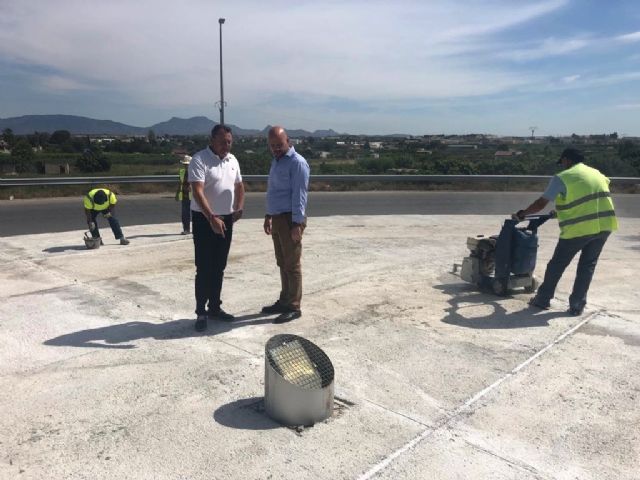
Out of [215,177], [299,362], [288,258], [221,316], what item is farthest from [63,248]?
[299,362]

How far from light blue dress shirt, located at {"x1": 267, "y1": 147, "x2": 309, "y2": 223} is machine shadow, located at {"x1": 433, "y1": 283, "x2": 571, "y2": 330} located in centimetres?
184

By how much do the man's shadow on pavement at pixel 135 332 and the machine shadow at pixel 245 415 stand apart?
136 cm

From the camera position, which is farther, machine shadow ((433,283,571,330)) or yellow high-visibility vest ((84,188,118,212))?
yellow high-visibility vest ((84,188,118,212))

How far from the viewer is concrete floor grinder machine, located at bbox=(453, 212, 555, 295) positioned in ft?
20.2

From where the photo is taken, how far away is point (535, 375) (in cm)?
432

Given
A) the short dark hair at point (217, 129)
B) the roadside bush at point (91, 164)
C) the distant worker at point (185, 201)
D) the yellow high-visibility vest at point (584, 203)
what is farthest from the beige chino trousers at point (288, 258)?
the roadside bush at point (91, 164)

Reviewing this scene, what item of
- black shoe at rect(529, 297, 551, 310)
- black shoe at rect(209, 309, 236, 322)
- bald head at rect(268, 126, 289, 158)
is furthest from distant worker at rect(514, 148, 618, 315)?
black shoe at rect(209, 309, 236, 322)

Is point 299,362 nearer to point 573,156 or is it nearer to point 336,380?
point 336,380

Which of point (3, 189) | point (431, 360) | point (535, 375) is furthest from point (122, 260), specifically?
point (3, 189)

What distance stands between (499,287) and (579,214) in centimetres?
121

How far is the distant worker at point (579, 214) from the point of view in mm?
5555

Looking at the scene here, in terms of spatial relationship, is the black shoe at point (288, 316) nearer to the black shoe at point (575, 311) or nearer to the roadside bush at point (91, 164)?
the black shoe at point (575, 311)

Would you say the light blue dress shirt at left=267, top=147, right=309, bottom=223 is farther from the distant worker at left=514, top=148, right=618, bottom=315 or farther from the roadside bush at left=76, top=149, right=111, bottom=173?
the roadside bush at left=76, top=149, right=111, bottom=173

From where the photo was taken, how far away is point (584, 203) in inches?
219
